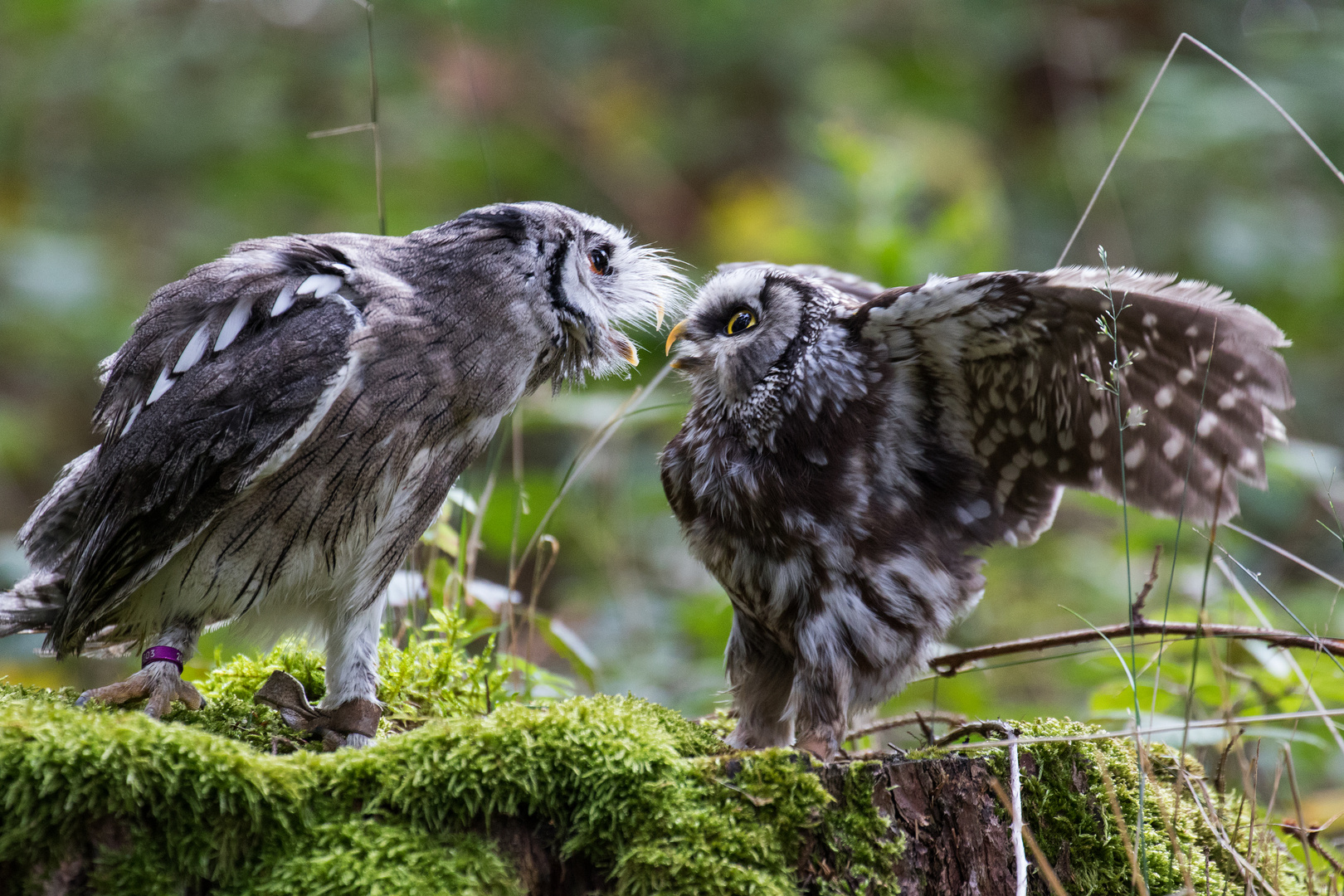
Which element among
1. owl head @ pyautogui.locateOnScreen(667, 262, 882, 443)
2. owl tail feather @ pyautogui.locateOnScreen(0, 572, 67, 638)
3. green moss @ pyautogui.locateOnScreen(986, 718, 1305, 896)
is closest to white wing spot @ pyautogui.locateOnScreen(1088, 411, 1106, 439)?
owl head @ pyautogui.locateOnScreen(667, 262, 882, 443)

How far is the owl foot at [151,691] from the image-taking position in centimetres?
213

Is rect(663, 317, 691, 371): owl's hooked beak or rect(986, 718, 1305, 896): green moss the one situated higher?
rect(663, 317, 691, 371): owl's hooked beak

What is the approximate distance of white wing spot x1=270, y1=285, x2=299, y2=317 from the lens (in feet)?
7.23

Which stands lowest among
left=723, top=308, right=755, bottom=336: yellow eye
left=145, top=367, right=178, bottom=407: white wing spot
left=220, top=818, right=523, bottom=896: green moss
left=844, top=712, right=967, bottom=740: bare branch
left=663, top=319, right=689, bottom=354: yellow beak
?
left=844, top=712, right=967, bottom=740: bare branch

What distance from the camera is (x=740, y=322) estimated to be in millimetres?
2602

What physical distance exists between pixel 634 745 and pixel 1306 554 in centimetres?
519

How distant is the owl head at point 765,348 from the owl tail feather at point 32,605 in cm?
163

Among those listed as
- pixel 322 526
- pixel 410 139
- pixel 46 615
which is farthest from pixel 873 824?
pixel 410 139

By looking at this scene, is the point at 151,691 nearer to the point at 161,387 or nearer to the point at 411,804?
the point at 161,387

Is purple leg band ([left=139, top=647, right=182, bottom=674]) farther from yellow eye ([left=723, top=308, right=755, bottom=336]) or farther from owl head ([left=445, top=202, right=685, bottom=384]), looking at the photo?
yellow eye ([left=723, top=308, right=755, bottom=336])

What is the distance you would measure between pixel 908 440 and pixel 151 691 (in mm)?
Answer: 1809

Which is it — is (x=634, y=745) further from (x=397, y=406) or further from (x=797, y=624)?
(x=397, y=406)

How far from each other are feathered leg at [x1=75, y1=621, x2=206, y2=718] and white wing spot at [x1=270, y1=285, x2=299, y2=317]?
714mm

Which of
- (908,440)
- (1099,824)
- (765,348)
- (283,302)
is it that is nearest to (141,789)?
(283,302)
